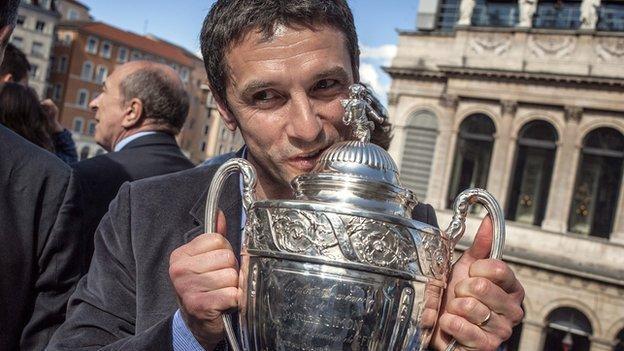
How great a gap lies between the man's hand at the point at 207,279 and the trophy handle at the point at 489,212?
1.29ft

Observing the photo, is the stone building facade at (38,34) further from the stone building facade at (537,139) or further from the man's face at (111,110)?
the man's face at (111,110)

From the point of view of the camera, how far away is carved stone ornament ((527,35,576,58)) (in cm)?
1966

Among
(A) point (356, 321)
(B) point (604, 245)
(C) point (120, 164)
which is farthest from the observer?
(B) point (604, 245)

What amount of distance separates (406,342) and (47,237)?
1144 millimetres

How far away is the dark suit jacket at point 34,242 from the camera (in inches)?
74.0

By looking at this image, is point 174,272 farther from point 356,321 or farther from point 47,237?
point 47,237

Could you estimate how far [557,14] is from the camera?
2055 centimetres

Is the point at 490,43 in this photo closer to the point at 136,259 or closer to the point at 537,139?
the point at 537,139

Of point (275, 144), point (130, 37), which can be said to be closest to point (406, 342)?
point (275, 144)

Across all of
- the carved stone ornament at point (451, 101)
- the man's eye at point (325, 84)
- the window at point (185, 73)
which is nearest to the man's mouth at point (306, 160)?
the man's eye at point (325, 84)

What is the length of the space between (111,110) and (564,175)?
56.5 feet

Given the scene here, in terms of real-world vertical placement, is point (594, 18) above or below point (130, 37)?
below

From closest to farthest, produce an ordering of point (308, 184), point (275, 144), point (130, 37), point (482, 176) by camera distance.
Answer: point (308, 184)
point (275, 144)
point (482, 176)
point (130, 37)

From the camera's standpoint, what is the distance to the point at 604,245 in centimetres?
1839
